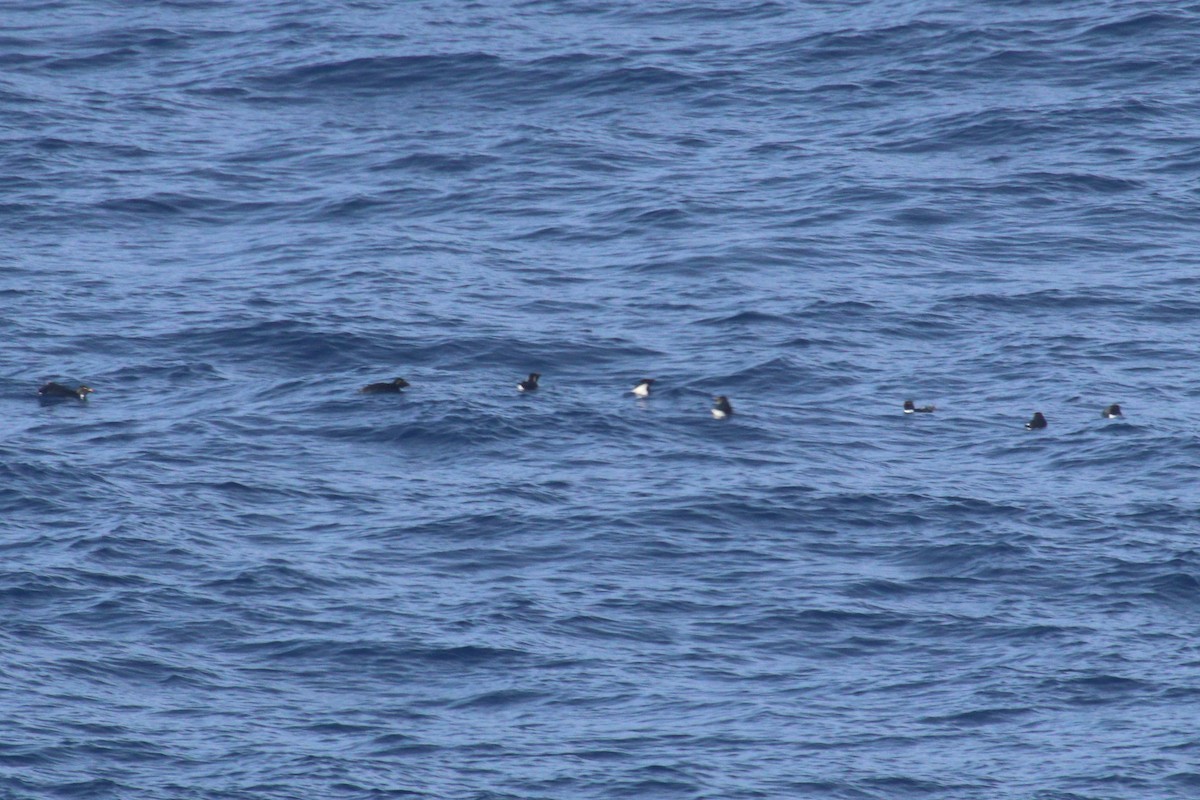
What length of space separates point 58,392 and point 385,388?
5957 millimetres

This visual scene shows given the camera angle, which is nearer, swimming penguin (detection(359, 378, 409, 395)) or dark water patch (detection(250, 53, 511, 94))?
swimming penguin (detection(359, 378, 409, 395))

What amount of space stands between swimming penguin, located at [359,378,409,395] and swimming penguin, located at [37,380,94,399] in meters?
5.12

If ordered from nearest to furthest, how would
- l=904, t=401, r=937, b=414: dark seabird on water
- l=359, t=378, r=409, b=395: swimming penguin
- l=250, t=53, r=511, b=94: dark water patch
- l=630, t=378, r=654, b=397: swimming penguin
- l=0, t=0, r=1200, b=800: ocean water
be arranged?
1. l=0, t=0, r=1200, b=800: ocean water
2. l=904, t=401, r=937, b=414: dark seabird on water
3. l=630, t=378, r=654, b=397: swimming penguin
4. l=359, t=378, r=409, b=395: swimming penguin
5. l=250, t=53, r=511, b=94: dark water patch

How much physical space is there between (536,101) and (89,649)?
2941 centimetres

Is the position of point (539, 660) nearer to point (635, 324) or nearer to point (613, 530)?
point (613, 530)

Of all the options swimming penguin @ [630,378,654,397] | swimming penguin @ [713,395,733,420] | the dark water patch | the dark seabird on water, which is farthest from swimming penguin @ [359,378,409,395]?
the dark water patch

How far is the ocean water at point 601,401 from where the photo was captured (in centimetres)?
2748

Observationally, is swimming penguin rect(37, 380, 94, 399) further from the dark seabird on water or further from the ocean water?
the dark seabird on water

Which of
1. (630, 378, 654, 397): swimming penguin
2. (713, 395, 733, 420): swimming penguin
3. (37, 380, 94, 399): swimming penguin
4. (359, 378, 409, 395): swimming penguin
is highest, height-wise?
(37, 380, 94, 399): swimming penguin

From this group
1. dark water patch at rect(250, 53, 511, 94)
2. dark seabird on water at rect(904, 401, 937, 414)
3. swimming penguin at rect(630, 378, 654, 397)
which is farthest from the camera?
dark water patch at rect(250, 53, 511, 94)

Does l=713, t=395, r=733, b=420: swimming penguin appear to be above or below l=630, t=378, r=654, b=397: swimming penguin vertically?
below

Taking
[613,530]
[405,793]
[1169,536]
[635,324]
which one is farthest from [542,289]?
[405,793]

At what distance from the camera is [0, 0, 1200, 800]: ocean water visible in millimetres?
27484

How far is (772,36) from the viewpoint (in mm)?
60031
